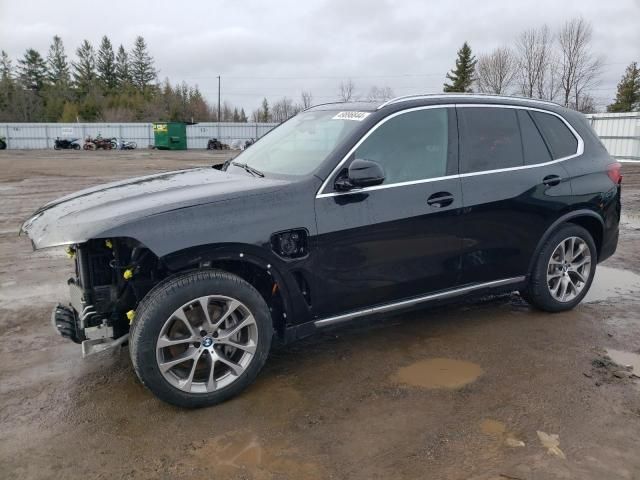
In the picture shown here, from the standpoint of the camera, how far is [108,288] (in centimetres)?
337

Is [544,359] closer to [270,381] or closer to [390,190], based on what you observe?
[390,190]

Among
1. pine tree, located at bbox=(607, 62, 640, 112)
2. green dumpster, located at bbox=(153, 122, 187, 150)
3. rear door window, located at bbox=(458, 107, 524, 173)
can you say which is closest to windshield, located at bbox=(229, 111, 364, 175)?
rear door window, located at bbox=(458, 107, 524, 173)

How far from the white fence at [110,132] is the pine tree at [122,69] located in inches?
1672

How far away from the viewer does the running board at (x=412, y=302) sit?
12.0ft

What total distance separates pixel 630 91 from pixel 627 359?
202 feet

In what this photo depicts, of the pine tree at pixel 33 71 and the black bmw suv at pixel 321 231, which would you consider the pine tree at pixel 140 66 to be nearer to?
the pine tree at pixel 33 71

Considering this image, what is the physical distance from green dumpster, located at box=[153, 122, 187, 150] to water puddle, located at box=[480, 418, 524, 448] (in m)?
49.0

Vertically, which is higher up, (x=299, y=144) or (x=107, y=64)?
(x=107, y=64)

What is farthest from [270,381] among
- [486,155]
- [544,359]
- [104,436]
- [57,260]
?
[57,260]

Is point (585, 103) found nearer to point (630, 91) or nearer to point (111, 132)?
point (630, 91)

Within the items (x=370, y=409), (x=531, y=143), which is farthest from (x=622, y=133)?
(x=370, y=409)

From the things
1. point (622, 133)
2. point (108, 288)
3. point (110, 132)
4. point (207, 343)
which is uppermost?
point (110, 132)

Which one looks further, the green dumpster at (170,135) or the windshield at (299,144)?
the green dumpster at (170,135)

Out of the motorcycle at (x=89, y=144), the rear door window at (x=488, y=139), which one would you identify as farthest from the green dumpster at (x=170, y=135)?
the rear door window at (x=488, y=139)
